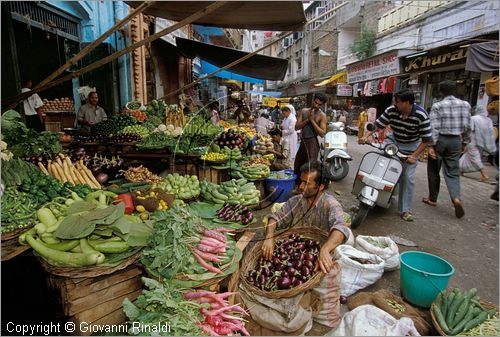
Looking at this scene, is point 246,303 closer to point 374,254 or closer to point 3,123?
point 374,254

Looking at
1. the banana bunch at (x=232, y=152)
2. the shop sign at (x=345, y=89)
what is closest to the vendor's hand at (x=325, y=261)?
the banana bunch at (x=232, y=152)

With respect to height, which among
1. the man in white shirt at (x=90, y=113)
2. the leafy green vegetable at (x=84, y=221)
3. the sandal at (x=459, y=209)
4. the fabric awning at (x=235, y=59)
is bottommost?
the sandal at (x=459, y=209)

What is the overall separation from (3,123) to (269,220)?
3.79m

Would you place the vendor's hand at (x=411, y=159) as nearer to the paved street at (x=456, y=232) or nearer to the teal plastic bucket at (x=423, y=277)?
the paved street at (x=456, y=232)

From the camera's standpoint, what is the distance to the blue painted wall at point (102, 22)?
661 centimetres

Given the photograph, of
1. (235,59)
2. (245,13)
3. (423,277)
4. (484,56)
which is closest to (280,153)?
(235,59)

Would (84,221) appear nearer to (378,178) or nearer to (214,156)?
(214,156)

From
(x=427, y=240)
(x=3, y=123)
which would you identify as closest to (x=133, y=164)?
(x=3, y=123)

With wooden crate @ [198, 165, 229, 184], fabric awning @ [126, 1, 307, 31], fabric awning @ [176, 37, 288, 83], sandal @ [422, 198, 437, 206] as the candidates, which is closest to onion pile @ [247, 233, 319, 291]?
wooden crate @ [198, 165, 229, 184]

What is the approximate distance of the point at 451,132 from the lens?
16.8 ft

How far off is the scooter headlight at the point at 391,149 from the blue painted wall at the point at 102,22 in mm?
6585

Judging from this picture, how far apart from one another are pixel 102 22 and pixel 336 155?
640 centimetres

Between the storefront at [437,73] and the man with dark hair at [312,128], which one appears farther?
the storefront at [437,73]

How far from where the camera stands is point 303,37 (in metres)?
34.5
